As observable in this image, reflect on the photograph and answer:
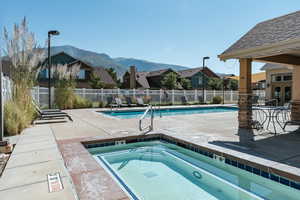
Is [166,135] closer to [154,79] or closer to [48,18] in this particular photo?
[48,18]

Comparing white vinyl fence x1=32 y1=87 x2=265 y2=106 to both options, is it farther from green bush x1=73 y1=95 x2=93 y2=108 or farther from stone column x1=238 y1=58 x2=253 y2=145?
stone column x1=238 y1=58 x2=253 y2=145

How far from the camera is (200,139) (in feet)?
13.9

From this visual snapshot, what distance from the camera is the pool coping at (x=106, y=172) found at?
6.75 ft

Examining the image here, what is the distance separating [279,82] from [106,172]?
16.7 meters

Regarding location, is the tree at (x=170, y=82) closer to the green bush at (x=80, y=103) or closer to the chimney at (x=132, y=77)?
the chimney at (x=132, y=77)

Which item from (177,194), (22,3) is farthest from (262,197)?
(22,3)

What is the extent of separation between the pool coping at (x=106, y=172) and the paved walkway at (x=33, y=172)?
12cm

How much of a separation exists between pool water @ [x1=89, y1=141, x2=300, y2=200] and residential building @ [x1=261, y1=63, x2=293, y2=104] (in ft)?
46.8

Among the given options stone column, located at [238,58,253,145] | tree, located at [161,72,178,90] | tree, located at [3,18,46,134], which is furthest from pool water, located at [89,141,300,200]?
tree, located at [161,72,178,90]

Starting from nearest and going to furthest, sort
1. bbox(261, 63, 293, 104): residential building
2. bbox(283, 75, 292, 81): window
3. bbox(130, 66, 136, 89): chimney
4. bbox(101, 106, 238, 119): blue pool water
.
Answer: bbox(101, 106, 238, 119): blue pool water → bbox(283, 75, 292, 81): window → bbox(261, 63, 293, 104): residential building → bbox(130, 66, 136, 89): chimney

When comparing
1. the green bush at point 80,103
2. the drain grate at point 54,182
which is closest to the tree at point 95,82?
the green bush at point 80,103

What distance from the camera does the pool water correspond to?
8.22 ft

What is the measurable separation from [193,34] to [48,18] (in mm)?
9795

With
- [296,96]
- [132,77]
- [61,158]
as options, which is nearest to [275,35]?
[296,96]
